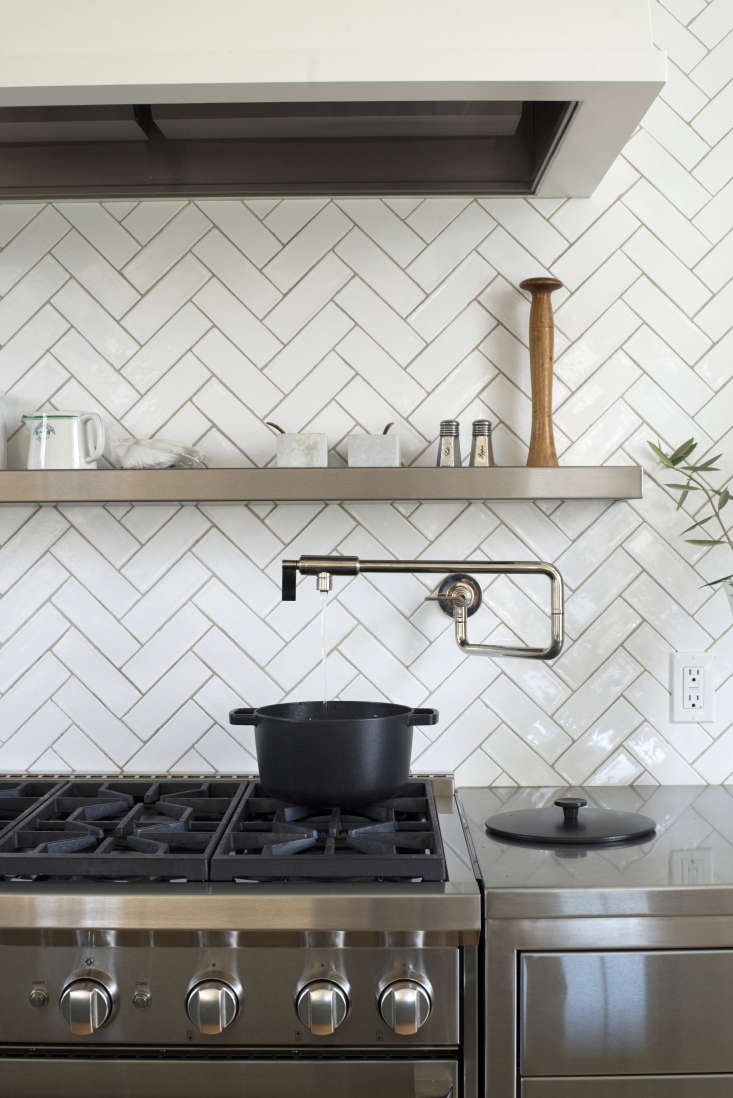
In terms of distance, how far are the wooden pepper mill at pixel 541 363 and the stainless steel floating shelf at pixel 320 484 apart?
0.60ft

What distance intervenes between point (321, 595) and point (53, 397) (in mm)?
635

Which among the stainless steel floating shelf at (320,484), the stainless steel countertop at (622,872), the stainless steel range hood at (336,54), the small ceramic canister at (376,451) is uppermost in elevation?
the stainless steel range hood at (336,54)

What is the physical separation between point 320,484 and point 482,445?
1.08ft

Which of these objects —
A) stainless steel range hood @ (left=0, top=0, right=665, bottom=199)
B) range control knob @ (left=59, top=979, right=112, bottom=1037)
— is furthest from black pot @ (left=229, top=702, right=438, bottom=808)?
stainless steel range hood @ (left=0, top=0, right=665, bottom=199)

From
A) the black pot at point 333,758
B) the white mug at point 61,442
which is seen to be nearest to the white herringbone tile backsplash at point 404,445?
the white mug at point 61,442

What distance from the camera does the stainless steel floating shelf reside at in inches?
64.9

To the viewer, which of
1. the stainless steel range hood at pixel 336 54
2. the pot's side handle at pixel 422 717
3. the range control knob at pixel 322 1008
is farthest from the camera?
the pot's side handle at pixel 422 717

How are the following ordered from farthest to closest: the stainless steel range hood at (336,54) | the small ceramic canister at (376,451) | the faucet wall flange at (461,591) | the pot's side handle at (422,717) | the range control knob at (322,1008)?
the faucet wall flange at (461,591) < the small ceramic canister at (376,451) < the pot's side handle at (422,717) < the stainless steel range hood at (336,54) < the range control knob at (322,1008)

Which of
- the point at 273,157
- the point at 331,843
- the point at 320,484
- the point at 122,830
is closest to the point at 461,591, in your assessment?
the point at 320,484

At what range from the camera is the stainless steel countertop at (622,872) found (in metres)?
1.29

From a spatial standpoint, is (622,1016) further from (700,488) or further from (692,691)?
(700,488)

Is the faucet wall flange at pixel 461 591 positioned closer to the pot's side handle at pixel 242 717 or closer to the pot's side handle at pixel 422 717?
the pot's side handle at pixel 422 717

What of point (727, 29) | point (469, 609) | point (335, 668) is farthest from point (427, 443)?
point (727, 29)

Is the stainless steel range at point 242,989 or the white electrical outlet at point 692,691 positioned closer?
the stainless steel range at point 242,989
